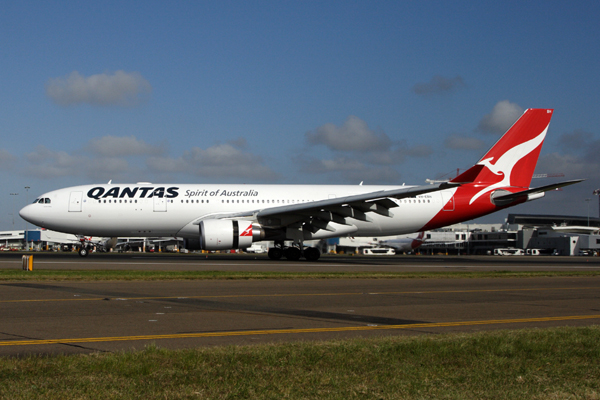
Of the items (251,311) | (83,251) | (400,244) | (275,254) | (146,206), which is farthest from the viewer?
(400,244)

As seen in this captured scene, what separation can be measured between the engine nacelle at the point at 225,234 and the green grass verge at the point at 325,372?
22.1 metres

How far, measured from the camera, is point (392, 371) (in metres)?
5.98

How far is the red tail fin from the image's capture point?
3550 cm

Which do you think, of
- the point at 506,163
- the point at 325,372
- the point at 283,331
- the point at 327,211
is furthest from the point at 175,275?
the point at 506,163

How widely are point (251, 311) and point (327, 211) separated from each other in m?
20.3

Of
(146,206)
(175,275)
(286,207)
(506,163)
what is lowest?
(175,275)

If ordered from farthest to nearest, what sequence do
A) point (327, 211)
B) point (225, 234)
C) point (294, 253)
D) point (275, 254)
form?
point (275, 254)
point (294, 253)
point (327, 211)
point (225, 234)

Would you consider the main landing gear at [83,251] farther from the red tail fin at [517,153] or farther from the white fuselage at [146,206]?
the red tail fin at [517,153]

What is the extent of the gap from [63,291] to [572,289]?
1404 centimetres

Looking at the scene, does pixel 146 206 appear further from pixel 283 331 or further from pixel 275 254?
pixel 283 331

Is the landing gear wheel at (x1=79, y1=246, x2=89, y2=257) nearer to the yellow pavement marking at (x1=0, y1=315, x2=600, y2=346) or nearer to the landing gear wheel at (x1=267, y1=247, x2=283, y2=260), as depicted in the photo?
the landing gear wheel at (x1=267, y1=247, x2=283, y2=260)

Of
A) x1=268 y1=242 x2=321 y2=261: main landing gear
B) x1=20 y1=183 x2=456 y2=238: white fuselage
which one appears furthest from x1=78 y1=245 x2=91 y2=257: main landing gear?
x1=268 y1=242 x2=321 y2=261: main landing gear

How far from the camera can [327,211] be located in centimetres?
3122

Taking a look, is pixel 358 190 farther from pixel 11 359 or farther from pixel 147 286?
pixel 11 359
